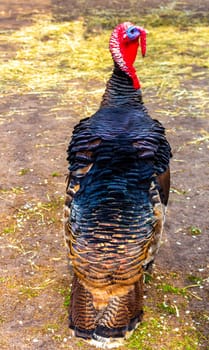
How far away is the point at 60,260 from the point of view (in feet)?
15.6

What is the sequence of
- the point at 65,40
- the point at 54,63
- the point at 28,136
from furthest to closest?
the point at 65,40 → the point at 54,63 → the point at 28,136

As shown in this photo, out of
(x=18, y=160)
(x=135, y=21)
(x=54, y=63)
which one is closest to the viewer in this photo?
(x=18, y=160)

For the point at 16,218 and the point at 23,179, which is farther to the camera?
the point at 23,179

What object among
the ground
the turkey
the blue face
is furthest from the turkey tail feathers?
the blue face

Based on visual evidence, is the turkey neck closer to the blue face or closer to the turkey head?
the turkey head

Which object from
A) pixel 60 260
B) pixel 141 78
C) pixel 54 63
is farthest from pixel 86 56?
pixel 60 260

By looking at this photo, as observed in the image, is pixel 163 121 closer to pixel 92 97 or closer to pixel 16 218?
pixel 92 97

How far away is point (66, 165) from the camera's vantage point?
6.43 m

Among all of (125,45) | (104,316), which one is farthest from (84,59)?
(104,316)

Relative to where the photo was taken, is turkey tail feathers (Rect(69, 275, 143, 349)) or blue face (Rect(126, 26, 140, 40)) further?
blue face (Rect(126, 26, 140, 40))

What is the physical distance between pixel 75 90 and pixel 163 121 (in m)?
2.01

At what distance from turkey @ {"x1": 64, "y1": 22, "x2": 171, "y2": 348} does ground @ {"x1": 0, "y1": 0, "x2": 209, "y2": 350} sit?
359 mm

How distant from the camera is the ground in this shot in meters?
4.08

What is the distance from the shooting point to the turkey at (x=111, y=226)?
3508mm
